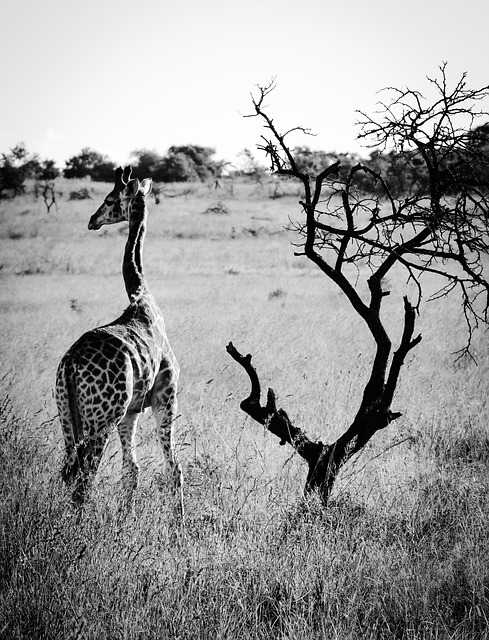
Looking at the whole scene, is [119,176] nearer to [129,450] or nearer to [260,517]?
[129,450]

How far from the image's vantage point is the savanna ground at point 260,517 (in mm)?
3627

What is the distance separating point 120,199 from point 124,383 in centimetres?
237

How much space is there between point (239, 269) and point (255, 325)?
9.60 metres

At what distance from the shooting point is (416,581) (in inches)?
159

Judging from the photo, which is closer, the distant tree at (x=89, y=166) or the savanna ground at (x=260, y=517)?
the savanna ground at (x=260, y=517)

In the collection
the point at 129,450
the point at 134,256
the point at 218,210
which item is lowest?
the point at 129,450

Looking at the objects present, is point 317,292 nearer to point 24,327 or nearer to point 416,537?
point 24,327

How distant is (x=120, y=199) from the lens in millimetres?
6664

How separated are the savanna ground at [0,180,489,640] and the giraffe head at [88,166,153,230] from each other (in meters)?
1.92

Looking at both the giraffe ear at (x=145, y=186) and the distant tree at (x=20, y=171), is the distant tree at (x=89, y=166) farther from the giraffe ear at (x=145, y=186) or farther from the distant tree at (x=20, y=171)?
the giraffe ear at (x=145, y=186)

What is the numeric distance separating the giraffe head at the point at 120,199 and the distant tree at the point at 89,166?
52.0m

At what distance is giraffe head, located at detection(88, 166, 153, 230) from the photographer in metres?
6.59

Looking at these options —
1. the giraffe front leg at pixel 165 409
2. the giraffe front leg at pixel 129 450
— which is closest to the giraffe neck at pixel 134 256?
the giraffe front leg at pixel 165 409

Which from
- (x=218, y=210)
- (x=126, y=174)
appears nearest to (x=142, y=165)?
(x=218, y=210)
